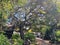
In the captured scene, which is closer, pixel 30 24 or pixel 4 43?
pixel 4 43

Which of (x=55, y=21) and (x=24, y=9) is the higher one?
(x=24, y=9)

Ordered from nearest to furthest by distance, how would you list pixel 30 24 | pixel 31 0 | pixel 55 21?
pixel 31 0 → pixel 30 24 → pixel 55 21

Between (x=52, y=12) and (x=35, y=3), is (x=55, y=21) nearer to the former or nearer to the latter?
(x=52, y=12)

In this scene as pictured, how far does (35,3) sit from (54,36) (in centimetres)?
350

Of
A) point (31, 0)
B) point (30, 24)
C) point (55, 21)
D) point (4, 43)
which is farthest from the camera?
point (55, 21)

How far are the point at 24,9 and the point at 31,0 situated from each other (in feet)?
2.36

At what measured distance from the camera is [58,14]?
15242 millimetres

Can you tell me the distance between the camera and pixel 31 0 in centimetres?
1343

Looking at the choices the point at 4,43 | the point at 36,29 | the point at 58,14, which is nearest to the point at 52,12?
the point at 58,14

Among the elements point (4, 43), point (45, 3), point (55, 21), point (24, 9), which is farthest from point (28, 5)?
point (4, 43)

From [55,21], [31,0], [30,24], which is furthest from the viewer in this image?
[55,21]

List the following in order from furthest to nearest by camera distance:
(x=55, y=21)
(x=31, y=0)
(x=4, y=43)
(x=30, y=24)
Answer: (x=55, y=21), (x=30, y=24), (x=31, y=0), (x=4, y=43)

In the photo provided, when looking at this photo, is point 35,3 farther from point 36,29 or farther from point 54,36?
point 54,36

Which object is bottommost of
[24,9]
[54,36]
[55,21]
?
[54,36]
